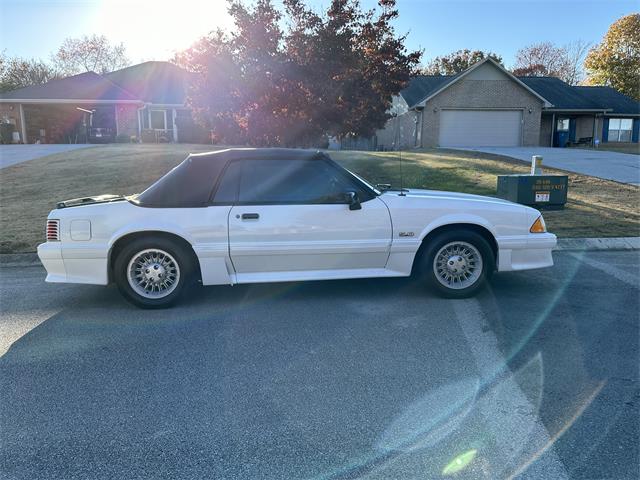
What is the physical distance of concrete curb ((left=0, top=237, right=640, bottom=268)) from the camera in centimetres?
758

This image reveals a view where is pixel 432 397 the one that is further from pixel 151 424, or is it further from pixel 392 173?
pixel 392 173

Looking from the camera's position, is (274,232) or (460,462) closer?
(460,462)

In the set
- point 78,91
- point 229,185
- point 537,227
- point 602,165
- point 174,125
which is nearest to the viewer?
point 229,185

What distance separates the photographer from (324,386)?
3582mm

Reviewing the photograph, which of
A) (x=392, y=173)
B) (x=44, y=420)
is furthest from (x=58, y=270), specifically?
(x=392, y=173)

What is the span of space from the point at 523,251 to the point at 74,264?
4.66 meters

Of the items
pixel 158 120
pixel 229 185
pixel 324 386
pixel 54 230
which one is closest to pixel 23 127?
pixel 158 120

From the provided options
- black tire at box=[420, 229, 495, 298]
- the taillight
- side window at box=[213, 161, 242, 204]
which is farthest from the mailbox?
Result: the taillight

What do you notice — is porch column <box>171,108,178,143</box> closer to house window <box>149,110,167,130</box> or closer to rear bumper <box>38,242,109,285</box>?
house window <box>149,110,167,130</box>

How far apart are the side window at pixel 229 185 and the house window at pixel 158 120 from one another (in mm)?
27548

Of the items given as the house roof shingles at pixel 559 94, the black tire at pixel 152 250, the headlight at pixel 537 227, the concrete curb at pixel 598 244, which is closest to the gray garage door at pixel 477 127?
the house roof shingles at pixel 559 94

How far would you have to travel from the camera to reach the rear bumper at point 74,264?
5133 mm

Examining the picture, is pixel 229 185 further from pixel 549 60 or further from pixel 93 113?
pixel 549 60

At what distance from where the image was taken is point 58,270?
17.1 ft
